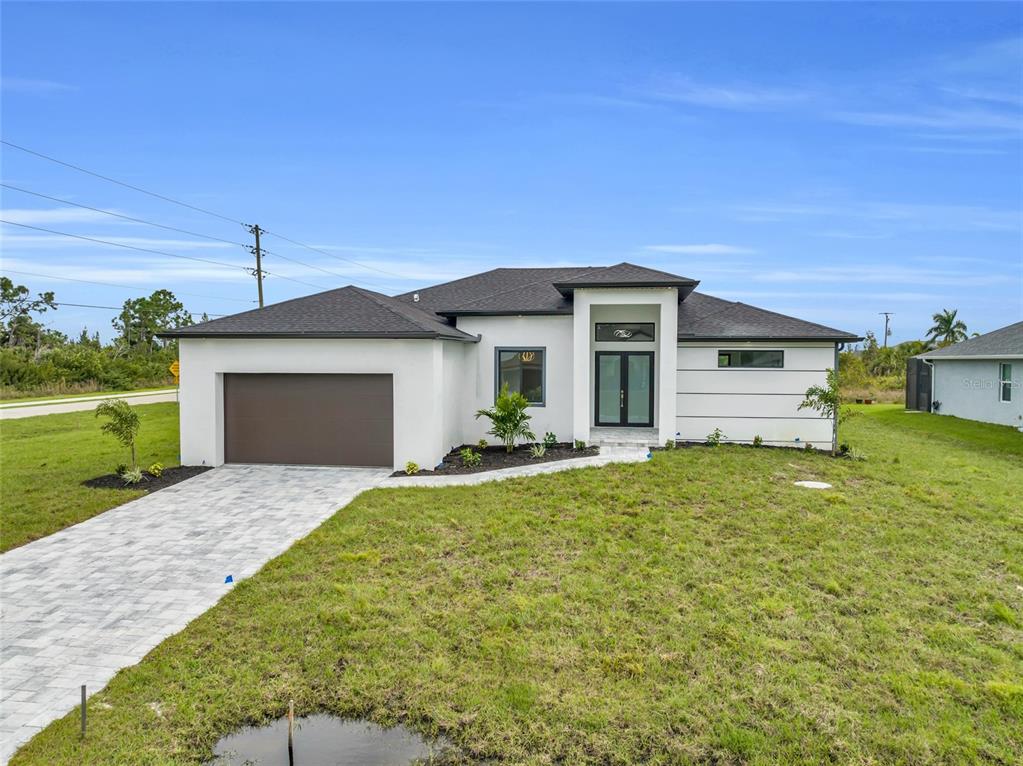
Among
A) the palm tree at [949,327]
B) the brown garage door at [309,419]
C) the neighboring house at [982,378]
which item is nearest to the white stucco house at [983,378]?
the neighboring house at [982,378]

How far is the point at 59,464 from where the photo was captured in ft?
39.4

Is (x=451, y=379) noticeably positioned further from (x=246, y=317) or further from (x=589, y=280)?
(x=246, y=317)

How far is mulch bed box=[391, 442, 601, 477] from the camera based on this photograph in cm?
1116

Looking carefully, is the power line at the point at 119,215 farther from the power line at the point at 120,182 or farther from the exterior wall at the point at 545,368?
the exterior wall at the point at 545,368

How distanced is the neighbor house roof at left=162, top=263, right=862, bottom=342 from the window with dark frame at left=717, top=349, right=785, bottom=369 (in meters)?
0.42

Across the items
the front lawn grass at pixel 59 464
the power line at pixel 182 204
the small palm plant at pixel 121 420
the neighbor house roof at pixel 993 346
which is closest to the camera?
the front lawn grass at pixel 59 464

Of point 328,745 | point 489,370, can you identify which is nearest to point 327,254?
point 489,370

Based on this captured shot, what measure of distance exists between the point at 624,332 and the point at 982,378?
636 inches

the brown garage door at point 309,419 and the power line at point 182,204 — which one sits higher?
the power line at point 182,204

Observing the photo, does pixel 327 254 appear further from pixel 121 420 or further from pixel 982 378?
pixel 982 378

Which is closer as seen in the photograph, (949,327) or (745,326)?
(745,326)

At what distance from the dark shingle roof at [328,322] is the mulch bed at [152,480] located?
285 cm

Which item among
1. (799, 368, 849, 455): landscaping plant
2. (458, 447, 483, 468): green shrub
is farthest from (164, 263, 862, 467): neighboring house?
(458, 447, 483, 468): green shrub

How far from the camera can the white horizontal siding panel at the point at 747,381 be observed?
13.0 m
